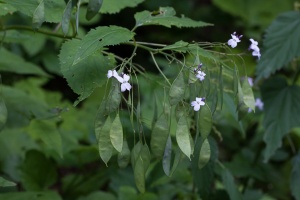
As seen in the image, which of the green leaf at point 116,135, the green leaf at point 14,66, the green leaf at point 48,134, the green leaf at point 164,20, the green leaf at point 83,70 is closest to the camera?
the green leaf at point 116,135

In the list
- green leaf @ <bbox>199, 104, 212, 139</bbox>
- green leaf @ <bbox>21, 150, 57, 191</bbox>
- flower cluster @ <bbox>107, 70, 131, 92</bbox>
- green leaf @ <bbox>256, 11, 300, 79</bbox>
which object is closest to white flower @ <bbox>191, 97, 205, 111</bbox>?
green leaf @ <bbox>199, 104, 212, 139</bbox>

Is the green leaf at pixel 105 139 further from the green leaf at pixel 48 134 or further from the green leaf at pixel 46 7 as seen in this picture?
the green leaf at pixel 48 134

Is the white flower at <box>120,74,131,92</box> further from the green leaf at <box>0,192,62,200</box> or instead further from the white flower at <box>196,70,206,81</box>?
the green leaf at <box>0,192,62,200</box>

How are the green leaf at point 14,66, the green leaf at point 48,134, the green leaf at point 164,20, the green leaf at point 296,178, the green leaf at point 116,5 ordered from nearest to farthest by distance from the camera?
1. the green leaf at point 164,20
2. the green leaf at point 116,5
3. the green leaf at point 48,134
4. the green leaf at point 296,178
5. the green leaf at point 14,66

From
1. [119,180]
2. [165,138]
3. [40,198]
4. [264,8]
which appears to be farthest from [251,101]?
[264,8]

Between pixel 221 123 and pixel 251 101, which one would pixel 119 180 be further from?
pixel 251 101

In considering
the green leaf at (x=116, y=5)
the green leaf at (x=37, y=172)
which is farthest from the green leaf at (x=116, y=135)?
the green leaf at (x=37, y=172)
